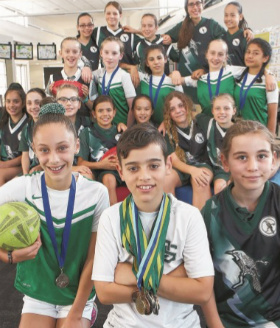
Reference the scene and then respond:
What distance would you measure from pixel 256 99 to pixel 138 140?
109 inches

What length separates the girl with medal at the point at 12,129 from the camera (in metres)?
4.11

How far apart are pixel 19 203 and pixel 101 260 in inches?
19.9

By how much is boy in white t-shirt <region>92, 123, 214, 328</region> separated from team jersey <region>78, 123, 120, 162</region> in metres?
1.99

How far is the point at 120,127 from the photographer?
144 inches

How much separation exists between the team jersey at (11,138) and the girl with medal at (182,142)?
1.79m

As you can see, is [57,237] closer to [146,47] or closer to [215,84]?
[215,84]

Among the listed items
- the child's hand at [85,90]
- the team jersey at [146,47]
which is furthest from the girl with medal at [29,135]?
the team jersey at [146,47]

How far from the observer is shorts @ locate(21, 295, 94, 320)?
180 cm

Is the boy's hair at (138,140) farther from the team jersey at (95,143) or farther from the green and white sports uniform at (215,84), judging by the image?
the green and white sports uniform at (215,84)

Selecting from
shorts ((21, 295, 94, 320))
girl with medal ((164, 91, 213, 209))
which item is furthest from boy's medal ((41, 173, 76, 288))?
girl with medal ((164, 91, 213, 209))

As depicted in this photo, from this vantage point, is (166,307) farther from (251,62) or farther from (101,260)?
(251,62)

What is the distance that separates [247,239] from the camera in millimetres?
1532

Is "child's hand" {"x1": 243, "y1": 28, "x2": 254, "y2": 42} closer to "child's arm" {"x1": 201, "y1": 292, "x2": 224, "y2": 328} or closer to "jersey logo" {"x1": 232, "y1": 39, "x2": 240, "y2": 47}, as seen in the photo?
"jersey logo" {"x1": 232, "y1": 39, "x2": 240, "y2": 47}

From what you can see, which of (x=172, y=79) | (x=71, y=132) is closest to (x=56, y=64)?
(x=172, y=79)
